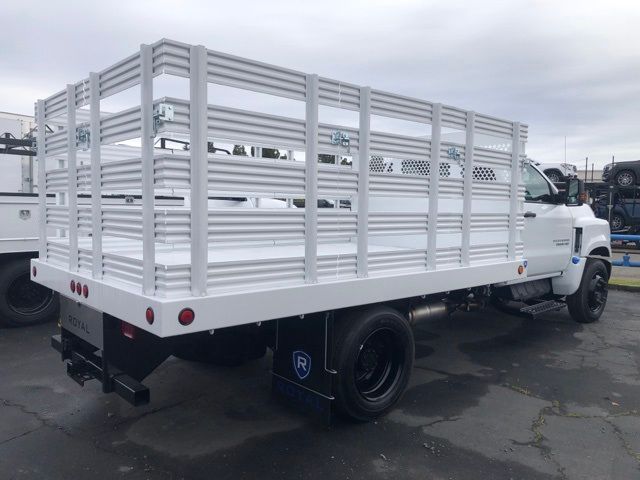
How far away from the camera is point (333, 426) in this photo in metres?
3.89

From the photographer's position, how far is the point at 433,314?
15.5 feet

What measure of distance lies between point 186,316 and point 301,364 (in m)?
1.33

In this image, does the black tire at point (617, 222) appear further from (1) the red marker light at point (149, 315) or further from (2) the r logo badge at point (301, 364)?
(1) the red marker light at point (149, 315)

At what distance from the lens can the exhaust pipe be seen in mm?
4477

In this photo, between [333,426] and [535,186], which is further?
[535,186]

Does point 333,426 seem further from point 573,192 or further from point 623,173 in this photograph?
point 623,173

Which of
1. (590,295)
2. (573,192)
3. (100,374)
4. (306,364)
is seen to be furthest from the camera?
(590,295)

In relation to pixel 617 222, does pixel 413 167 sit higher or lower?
higher

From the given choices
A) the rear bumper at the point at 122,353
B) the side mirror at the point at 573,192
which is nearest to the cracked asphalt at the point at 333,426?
the rear bumper at the point at 122,353

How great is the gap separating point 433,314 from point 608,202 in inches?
654

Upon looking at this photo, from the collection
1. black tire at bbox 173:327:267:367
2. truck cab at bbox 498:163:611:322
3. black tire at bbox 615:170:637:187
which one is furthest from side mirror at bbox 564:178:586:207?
black tire at bbox 615:170:637:187

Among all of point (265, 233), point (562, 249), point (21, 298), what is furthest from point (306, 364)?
point (21, 298)

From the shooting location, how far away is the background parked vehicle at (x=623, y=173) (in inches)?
739

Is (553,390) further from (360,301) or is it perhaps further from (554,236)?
(360,301)
